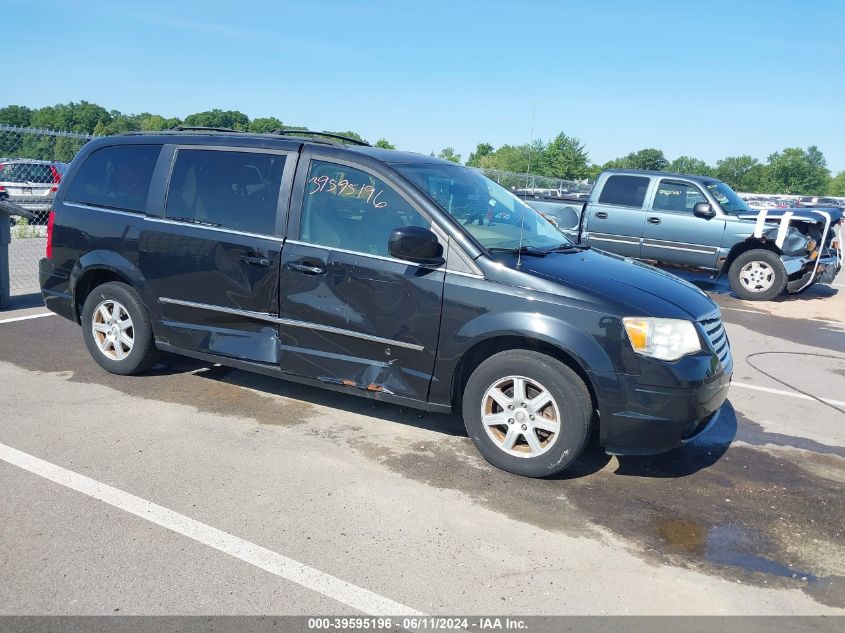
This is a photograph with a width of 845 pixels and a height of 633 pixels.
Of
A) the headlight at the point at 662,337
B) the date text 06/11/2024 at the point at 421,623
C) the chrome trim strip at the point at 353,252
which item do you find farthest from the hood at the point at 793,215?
the date text 06/11/2024 at the point at 421,623

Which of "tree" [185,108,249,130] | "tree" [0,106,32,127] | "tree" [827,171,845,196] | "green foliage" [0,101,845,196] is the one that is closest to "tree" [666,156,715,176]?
"green foliage" [0,101,845,196]

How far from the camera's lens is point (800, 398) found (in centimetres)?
631

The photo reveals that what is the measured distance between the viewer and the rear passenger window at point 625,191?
12148 mm

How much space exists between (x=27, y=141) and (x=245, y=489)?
12.6 meters

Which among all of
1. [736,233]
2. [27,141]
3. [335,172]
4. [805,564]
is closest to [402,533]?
[805,564]

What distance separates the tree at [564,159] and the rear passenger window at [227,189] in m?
63.3

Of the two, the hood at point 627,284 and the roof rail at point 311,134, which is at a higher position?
the roof rail at point 311,134

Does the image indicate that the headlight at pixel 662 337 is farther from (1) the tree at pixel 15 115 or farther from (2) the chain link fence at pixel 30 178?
(1) the tree at pixel 15 115

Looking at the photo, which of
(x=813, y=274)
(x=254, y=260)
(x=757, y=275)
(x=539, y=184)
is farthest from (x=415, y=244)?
(x=539, y=184)

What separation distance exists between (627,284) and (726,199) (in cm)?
856

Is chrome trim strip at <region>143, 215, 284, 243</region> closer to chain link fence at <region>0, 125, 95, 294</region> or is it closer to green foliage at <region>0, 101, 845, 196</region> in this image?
chain link fence at <region>0, 125, 95, 294</region>

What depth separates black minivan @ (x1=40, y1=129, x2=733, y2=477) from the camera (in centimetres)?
416

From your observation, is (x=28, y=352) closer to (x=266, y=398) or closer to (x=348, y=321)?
(x=266, y=398)

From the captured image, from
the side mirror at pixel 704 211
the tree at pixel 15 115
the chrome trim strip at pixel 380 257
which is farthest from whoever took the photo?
the tree at pixel 15 115
